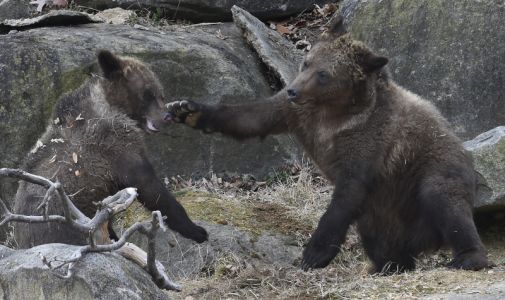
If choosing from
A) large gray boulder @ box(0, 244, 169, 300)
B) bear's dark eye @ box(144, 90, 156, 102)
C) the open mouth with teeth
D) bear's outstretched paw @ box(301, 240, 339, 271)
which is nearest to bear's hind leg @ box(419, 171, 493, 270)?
bear's outstretched paw @ box(301, 240, 339, 271)

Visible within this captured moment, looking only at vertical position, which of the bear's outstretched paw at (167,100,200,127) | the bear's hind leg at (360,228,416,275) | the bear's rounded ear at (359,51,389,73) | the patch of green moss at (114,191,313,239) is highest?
the bear's rounded ear at (359,51,389,73)

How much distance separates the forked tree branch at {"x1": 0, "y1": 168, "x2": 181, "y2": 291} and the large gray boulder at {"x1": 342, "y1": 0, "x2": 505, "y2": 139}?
627 centimetres

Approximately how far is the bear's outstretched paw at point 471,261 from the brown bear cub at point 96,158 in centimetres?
214

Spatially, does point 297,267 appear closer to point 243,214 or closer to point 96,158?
point 243,214

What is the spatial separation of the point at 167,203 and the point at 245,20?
555cm

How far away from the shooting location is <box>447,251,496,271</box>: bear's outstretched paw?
7883mm

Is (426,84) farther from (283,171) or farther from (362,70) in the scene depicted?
(362,70)

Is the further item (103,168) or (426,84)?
(426,84)

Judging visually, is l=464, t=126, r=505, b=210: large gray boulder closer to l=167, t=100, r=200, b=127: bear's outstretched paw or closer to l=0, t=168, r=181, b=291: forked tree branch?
l=167, t=100, r=200, b=127: bear's outstretched paw

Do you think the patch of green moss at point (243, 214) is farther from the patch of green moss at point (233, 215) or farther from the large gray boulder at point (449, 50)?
the large gray boulder at point (449, 50)

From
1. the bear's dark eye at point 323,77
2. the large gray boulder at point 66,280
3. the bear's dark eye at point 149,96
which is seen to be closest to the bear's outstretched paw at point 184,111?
the bear's dark eye at point 149,96

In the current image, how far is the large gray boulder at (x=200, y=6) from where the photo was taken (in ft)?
46.5

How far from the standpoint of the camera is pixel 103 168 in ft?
→ 27.0

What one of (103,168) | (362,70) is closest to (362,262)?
(362,70)
